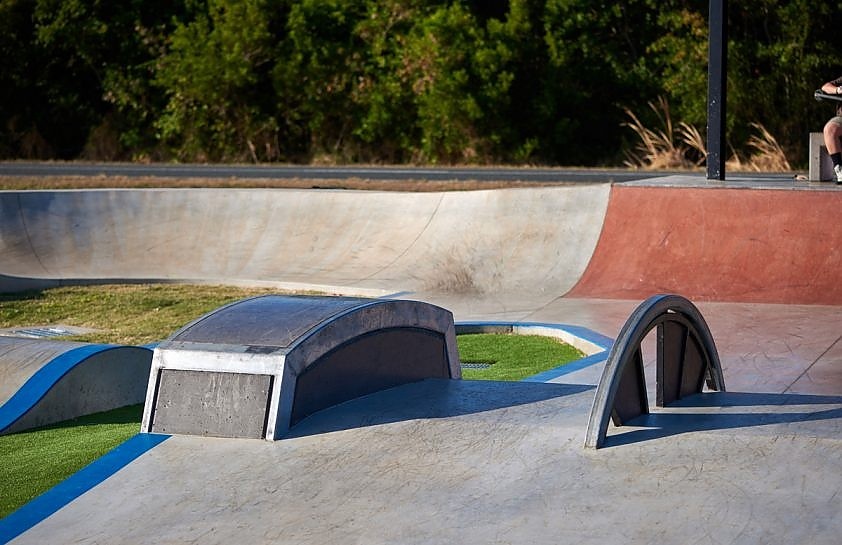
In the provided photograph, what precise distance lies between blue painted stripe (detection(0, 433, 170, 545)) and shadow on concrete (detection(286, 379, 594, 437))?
2.01ft

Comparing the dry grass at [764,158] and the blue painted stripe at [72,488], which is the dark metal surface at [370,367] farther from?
the dry grass at [764,158]

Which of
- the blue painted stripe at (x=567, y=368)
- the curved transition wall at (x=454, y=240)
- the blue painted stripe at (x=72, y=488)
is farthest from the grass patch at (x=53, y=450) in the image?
the curved transition wall at (x=454, y=240)

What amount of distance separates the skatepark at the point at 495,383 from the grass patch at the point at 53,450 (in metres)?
0.48

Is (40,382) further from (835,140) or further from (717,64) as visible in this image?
(835,140)

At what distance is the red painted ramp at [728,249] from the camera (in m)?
10.5

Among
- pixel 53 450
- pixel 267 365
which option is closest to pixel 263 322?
pixel 267 365

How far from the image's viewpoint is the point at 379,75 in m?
28.7

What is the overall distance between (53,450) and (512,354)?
13.0 feet

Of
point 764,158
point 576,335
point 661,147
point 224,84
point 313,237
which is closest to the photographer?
point 576,335

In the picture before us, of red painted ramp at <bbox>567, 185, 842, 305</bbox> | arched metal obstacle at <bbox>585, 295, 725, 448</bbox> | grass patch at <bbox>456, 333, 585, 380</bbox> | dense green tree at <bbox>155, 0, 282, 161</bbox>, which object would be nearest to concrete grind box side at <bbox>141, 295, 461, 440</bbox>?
arched metal obstacle at <bbox>585, 295, 725, 448</bbox>

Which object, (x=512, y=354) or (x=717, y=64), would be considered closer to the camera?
(x=512, y=354)

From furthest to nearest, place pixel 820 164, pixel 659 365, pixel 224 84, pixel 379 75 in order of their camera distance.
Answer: pixel 379 75 < pixel 224 84 < pixel 820 164 < pixel 659 365

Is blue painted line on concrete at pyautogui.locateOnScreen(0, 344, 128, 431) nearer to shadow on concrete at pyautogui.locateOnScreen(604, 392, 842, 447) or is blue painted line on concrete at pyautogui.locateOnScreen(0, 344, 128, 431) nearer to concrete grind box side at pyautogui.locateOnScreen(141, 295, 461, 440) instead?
concrete grind box side at pyautogui.locateOnScreen(141, 295, 461, 440)

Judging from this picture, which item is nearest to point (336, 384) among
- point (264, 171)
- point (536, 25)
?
point (264, 171)
